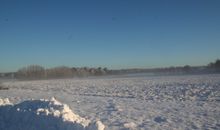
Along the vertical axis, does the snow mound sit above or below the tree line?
below

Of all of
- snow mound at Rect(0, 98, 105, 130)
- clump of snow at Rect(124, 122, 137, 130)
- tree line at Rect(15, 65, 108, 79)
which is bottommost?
clump of snow at Rect(124, 122, 137, 130)

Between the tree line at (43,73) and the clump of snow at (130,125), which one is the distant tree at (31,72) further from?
the clump of snow at (130,125)

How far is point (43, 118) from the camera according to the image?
9008mm

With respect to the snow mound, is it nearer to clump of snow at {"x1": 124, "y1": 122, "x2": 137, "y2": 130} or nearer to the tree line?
clump of snow at {"x1": 124, "y1": 122, "x2": 137, "y2": 130}

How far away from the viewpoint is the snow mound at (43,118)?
797cm

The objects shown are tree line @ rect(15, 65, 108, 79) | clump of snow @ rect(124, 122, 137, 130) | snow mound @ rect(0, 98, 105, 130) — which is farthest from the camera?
tree line @ rect(15, 65, 108, 79)

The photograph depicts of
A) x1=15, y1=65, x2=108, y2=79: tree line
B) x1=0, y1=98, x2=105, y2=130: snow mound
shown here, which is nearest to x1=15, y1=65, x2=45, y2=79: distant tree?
x1=15, y1=65, x2=108, y2=79: tree line

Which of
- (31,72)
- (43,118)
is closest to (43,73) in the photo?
(31,72)

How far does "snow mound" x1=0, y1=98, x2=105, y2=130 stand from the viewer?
26.1 ft

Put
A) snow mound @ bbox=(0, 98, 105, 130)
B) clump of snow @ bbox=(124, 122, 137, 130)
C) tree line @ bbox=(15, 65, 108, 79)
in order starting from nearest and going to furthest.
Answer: snow mound @ bbox=(0, 98, 105, 130), clump of snow @ bbox=(124, 122, 137, 130), tree line @ bbox=(15, 65, 108, 79)

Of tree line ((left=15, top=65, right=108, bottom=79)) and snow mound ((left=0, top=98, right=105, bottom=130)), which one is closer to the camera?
snow mound ((left=0, top=98, right=105, bottom=130))

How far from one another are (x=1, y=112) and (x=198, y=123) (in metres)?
7.32

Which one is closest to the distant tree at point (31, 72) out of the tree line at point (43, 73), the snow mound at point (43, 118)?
the tree line at point (43, 73)

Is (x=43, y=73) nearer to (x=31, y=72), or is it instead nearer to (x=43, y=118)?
(x=31, y=72)
